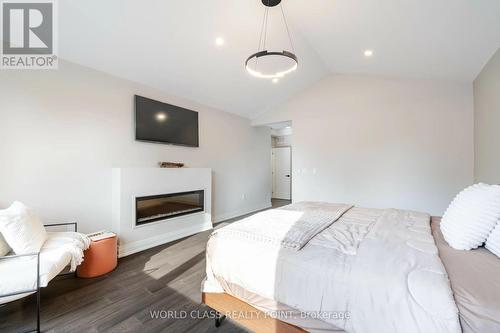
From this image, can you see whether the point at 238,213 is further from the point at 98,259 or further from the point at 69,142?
the point at 69,142

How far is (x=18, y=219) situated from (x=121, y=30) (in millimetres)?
2157

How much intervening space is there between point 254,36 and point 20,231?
3.37 m

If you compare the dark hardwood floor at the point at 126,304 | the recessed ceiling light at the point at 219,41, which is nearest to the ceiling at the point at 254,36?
the recessed ceiling light at the point at 219,41

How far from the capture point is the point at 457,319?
85 cm

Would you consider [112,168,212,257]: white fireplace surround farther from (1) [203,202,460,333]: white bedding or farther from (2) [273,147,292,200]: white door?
(2) [273,147,292,200]: white door

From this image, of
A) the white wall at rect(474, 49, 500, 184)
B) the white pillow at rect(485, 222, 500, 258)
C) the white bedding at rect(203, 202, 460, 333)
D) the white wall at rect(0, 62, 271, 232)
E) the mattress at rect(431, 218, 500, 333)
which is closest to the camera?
the mattress at rect(431, 218, 500, 333)

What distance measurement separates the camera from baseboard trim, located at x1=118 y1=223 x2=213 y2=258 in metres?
2.97

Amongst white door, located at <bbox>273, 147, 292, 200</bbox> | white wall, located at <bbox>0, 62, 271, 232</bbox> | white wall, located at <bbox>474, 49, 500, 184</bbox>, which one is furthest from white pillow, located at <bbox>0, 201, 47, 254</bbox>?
white door, located at <bbox>273, 147, 292, 200</bbox>

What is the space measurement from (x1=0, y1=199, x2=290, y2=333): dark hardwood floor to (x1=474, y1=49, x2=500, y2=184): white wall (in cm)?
345

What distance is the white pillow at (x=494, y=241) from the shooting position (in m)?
1.20

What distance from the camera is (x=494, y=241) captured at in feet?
4.04

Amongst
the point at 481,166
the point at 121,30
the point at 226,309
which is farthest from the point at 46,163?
the point at 481,166

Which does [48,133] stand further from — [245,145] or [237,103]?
[245,145]

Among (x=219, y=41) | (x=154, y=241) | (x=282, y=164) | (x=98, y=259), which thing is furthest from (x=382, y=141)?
(x=98, y=259)
